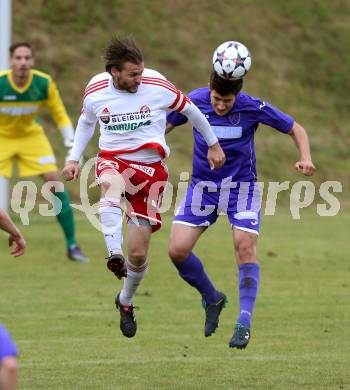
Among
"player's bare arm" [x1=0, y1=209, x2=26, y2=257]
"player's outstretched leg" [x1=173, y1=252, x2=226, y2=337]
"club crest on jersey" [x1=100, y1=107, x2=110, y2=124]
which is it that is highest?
"club crest on jersey" [x1=100, y1=107, x2=110, y2=124]

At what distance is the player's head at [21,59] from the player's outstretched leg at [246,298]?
5.30m

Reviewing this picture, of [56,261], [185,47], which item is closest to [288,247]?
[56,261]

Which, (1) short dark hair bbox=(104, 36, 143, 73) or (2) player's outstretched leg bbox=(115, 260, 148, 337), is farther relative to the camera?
(2) player's outstretched leg bbox=(115, 260, 148, 337)

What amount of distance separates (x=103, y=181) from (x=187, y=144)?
15001mm

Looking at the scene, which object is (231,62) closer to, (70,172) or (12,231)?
(70,172)

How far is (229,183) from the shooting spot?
27.2ft

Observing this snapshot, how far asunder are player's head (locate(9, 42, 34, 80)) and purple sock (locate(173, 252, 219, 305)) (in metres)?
4.87

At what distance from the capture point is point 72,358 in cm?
853

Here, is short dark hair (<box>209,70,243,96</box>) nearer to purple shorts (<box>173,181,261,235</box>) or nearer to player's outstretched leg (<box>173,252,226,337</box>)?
purple shorts (<box>173,181,261,235</box>)

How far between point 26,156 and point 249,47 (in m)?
14.3

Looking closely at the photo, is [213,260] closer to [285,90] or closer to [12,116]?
[12,116]

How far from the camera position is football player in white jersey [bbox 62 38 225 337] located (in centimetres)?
774

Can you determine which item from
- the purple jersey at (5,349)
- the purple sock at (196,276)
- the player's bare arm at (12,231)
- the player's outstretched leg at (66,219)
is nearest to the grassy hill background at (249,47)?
the player's outstretched leg at (66,219)

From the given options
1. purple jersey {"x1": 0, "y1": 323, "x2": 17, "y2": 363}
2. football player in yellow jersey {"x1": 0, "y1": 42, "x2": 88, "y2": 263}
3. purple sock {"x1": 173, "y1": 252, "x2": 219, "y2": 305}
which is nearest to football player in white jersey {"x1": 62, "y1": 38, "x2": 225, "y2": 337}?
purple sock {"x1": 173, "y1": 252, "x2": 219, "y2": 305}
